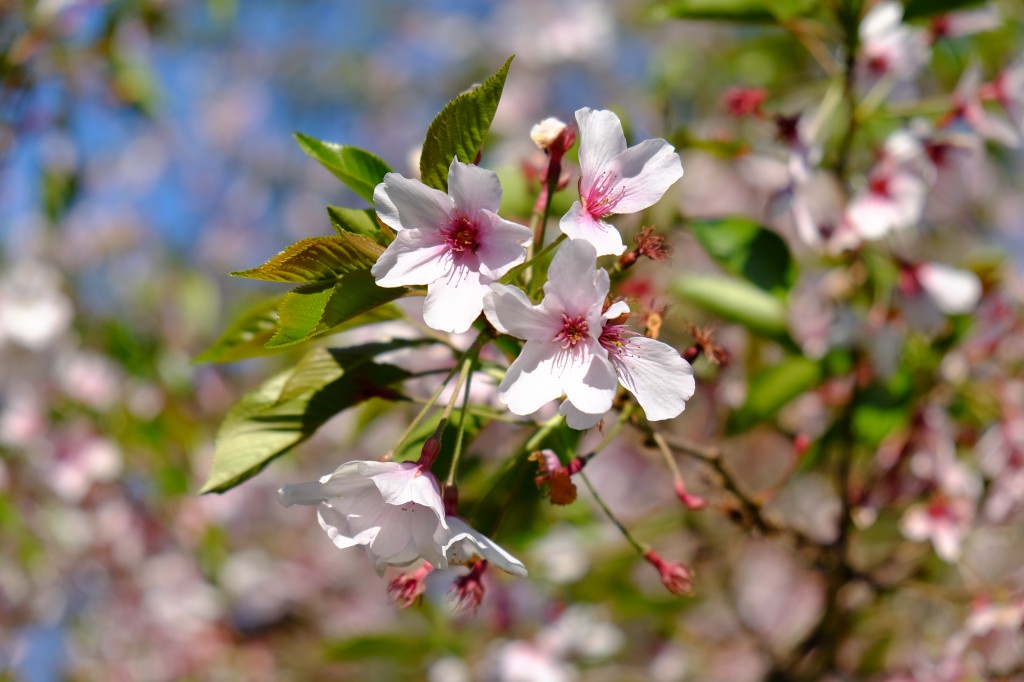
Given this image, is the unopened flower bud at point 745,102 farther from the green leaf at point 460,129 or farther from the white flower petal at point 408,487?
the white flower petal at point 408,487

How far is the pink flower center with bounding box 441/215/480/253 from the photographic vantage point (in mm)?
863

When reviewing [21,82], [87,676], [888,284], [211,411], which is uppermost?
[21,82]

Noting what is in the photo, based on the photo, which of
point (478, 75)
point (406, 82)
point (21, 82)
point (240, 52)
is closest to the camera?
point (21, 82)

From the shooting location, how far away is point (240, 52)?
7.85 m

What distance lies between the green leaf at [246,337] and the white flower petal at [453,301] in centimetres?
28

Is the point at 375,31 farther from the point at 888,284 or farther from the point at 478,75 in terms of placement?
the point at 888,284

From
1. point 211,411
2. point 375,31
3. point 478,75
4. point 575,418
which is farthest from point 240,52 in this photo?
point 575,418

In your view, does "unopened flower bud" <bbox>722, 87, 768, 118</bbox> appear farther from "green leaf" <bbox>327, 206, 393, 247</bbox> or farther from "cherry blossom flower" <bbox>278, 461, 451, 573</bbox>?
"cherry blossom flower" <bbox>278, 461, 451, 573</bbox>

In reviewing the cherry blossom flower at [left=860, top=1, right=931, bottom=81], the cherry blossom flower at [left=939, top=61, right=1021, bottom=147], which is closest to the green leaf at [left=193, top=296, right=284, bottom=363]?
the cherry blossom flower at [left=860, top=1, right=931, bottom=81]

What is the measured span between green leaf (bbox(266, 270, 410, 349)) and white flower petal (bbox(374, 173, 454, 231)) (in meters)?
0.06

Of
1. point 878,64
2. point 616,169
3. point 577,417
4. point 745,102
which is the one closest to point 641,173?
point 616,169

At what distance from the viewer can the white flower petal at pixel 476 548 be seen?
81 centimetres

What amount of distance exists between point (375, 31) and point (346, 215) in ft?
21.1

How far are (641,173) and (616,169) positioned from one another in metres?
0.03
